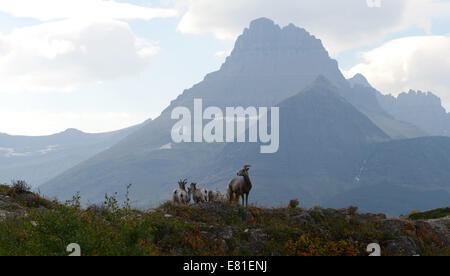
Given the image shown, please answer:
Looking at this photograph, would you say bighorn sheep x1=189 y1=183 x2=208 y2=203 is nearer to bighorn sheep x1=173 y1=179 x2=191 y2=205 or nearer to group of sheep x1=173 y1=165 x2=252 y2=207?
group of sheep x1=173 y1=165 x2=252 y2=207

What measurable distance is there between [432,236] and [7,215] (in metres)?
19.8

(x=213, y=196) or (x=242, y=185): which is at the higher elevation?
(x=242, y=185)

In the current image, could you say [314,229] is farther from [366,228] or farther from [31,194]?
[31,194]

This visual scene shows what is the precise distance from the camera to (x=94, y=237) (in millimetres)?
12469

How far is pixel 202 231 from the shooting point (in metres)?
17.7

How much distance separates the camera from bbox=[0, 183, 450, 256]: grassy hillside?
12141mm

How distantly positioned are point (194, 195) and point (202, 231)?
7619mm

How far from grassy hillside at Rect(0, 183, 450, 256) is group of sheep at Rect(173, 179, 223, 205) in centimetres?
186

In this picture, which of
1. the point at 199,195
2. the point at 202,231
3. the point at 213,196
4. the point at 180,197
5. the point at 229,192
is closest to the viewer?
the point at 202,231

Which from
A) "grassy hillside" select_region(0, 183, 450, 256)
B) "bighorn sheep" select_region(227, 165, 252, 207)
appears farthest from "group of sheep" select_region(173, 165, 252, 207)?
"grassy hillside" select_region(0, 183, 450, 256)

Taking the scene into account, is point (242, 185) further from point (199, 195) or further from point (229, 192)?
point (199, 195)

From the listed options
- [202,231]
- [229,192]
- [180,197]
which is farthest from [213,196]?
[202,231]

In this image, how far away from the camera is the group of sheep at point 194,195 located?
23.6 metres
